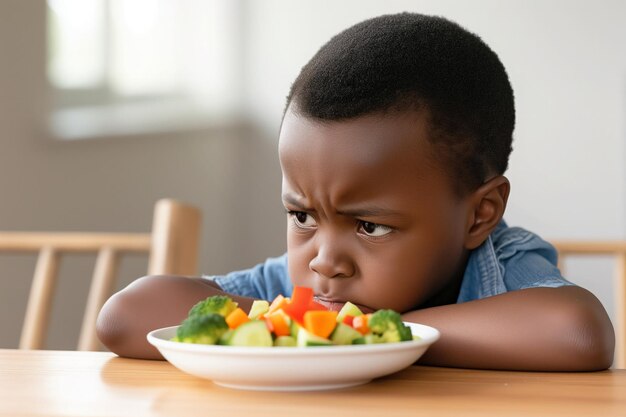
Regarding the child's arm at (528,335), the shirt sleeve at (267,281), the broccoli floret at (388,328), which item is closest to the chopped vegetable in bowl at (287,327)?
the broccoli floret at (388,328)

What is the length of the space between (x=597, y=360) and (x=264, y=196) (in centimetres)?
233

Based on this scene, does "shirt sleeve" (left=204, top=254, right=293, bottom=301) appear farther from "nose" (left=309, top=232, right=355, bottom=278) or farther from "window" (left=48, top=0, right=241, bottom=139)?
"window" (left=48, top=0, right=241, bottom=139)

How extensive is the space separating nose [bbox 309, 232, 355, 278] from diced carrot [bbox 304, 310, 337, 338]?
206mm

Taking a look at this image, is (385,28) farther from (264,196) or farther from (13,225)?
(264,196)

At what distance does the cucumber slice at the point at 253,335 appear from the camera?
0.51 meters

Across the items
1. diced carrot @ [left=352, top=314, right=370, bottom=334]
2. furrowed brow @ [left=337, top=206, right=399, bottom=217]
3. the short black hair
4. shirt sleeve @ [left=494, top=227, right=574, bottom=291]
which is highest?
the short black hair

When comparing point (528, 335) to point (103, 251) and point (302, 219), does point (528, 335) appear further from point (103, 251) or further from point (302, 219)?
point (103, 251)

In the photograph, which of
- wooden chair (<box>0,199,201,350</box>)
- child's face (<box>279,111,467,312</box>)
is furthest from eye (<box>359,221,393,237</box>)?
wooden chair (<box>0,199,201,350</box>)

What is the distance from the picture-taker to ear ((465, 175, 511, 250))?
83 cm

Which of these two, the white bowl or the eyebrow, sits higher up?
the eyebrow

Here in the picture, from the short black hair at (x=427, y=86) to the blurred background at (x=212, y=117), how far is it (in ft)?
4.98

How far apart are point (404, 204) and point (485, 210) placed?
137 millimetres

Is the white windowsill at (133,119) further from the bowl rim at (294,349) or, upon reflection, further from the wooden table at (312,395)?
the bowl rim at (294,349)

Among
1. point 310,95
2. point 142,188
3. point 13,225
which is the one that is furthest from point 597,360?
point 142,188
